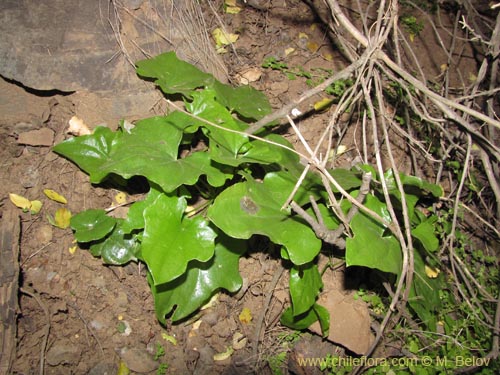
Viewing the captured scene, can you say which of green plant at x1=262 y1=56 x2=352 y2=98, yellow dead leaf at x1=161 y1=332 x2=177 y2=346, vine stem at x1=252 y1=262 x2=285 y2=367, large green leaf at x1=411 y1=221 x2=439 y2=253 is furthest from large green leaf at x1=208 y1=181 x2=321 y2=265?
green plant at x1=262 y1=56 x2=352 y2=98

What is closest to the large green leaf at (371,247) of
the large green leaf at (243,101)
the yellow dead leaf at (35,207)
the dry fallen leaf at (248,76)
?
the large green leaf at (243,101)

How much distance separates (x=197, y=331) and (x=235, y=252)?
526 millimetres

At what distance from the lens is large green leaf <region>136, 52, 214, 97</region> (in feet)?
6.86

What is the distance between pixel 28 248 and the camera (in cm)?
205

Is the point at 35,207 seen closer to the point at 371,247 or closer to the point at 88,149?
→ the point at 88,149

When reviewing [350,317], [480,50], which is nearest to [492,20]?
[480,50]

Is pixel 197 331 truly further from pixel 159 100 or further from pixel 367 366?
pixel 159 100

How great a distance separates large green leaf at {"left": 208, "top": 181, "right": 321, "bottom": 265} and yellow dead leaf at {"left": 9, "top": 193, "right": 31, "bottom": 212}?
1102 mm

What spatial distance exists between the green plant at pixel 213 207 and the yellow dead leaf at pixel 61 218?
0.14 metres

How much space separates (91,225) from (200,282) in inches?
25.5

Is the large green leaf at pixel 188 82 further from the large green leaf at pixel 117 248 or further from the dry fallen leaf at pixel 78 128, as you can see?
the large green leaf at pixel 117 248

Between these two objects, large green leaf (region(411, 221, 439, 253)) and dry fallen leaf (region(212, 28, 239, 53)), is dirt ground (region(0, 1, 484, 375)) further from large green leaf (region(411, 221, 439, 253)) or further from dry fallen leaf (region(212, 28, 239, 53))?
dry fallen leaf (region(212, 28, 239, 53))

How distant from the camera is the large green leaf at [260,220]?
166 cm

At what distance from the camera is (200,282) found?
1.92 m
